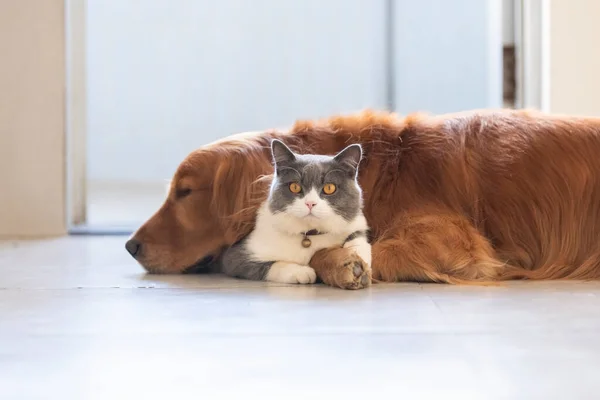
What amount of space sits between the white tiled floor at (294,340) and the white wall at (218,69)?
11.3ft

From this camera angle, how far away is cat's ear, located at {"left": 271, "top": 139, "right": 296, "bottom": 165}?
1.82 meters

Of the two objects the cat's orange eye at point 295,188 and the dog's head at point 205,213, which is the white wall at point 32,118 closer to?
the dog's head at point 205,213

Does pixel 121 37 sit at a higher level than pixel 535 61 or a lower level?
higher

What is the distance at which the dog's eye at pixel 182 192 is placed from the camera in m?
2.05

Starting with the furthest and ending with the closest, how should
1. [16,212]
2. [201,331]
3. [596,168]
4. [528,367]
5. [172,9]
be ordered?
[172,9] < [16,212] < [596,168] < [201,331] < [528,367]

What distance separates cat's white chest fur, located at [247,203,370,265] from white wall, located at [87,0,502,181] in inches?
126

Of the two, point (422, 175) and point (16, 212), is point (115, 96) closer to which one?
point (16, 212)

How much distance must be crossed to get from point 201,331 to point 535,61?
7.66 feet

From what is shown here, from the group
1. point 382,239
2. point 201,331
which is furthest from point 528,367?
point 382,239

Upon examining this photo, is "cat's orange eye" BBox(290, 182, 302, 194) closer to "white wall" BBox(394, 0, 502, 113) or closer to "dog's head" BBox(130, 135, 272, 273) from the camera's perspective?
"dog's head" BBox(130, 135, 272, 273)

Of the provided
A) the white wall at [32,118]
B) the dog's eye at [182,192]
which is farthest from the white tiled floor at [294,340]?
the white wall at [32,118]

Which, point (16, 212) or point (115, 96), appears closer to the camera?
point (16, 212)

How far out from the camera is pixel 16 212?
3146 millimetres

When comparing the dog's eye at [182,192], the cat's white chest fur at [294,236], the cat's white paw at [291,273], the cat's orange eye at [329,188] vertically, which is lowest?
the cat's white paw at [291,273]
